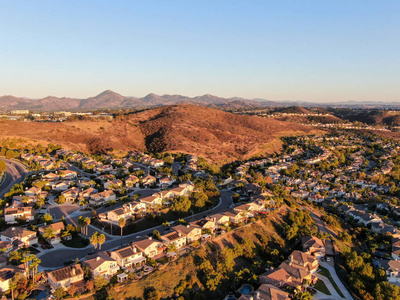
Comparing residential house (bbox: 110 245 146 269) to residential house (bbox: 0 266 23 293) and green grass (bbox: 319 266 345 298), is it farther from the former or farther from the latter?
green grass (bbox: 319 266 345 298)

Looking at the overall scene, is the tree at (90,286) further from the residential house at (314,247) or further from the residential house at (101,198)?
the residential house at (314,247)

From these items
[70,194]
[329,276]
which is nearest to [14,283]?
[70,194]

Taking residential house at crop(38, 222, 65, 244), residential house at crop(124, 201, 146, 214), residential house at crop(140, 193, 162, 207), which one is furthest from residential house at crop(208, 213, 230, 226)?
residential house at crop(38, 222, 65, 244)

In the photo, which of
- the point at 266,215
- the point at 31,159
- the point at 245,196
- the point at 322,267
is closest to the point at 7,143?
the point at 31,159

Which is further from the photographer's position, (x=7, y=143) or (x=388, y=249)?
(x=7, y=143)

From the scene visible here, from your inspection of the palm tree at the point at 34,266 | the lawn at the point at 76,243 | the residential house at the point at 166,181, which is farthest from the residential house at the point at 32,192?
the palm tree at the point at 34,266

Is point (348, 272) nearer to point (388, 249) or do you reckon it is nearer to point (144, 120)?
point (388, 249)
